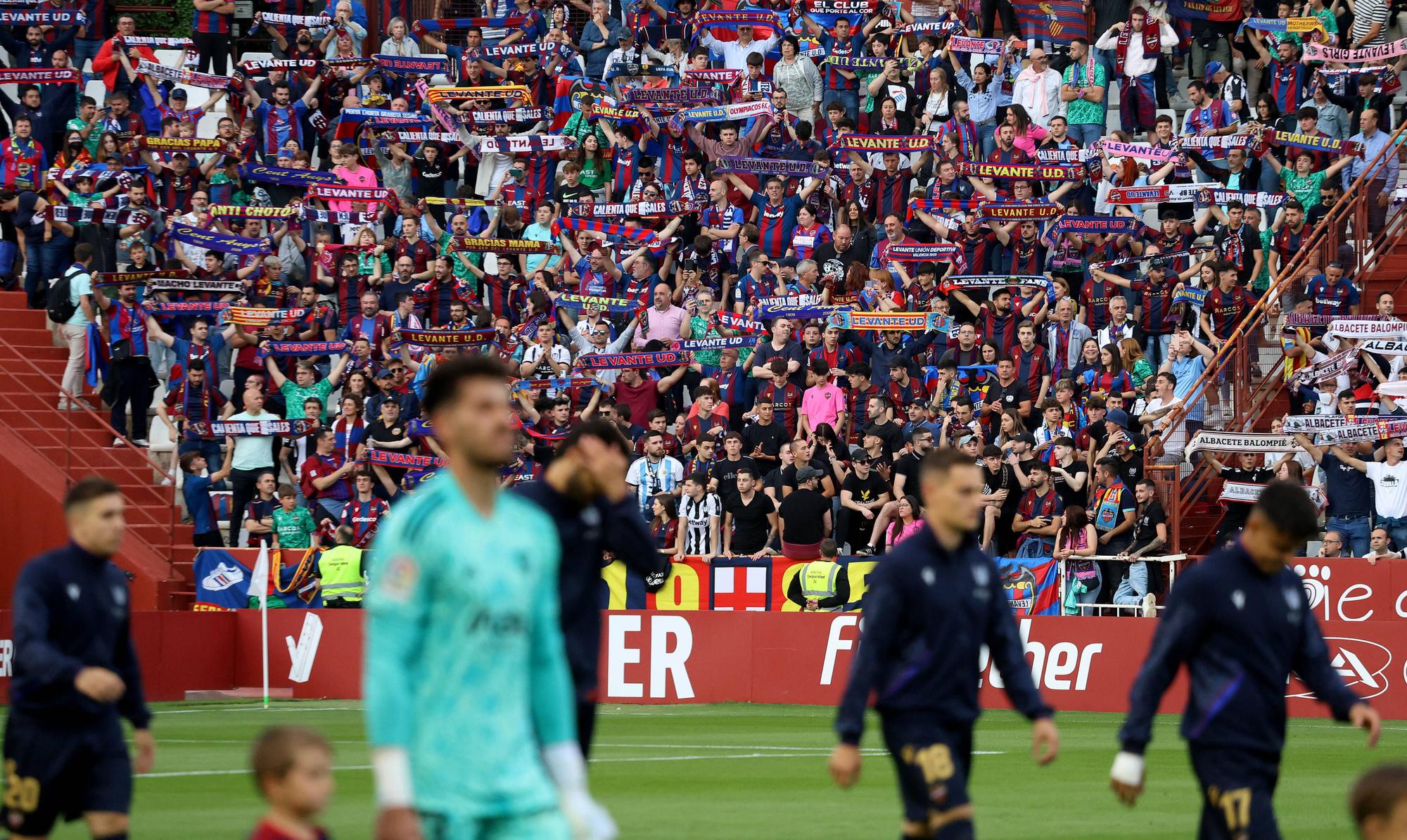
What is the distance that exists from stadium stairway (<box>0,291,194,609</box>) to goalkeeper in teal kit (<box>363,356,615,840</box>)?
22.5 metres

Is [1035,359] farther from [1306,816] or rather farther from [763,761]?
[1306,816]

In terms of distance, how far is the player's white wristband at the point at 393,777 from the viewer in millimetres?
5254

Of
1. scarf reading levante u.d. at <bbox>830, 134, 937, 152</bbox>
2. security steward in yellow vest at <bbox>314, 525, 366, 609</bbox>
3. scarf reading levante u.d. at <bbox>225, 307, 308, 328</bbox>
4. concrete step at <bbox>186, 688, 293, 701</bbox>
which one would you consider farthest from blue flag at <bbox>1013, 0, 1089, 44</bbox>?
concrete step at <bbox>186, 688, 293, 701</bbox>

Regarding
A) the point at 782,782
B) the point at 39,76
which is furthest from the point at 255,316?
the point at 782,782

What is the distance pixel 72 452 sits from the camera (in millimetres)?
28531

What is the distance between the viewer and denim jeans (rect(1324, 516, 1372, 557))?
22.9 m

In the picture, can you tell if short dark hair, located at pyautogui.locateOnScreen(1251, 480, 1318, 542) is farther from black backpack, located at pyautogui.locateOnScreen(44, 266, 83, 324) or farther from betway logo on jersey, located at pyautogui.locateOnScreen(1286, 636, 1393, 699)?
black backpack, located at pyautogui.locateOnScreen(44, 266, 83, 324)

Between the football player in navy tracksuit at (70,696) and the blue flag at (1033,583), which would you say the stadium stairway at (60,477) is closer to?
the blue flag at (1033,583)

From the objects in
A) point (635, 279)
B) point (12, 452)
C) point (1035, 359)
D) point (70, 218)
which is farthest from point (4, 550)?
point (1035, 359)

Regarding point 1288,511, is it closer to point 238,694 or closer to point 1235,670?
point 1235,670

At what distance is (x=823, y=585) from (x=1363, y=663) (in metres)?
6.39

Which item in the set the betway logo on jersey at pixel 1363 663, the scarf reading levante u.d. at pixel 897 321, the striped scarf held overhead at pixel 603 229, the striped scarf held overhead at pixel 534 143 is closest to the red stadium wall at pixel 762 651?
the betway logo on jersey at pixel 1363 663

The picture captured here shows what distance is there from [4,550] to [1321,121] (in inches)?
778

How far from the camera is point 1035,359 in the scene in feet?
84.1
